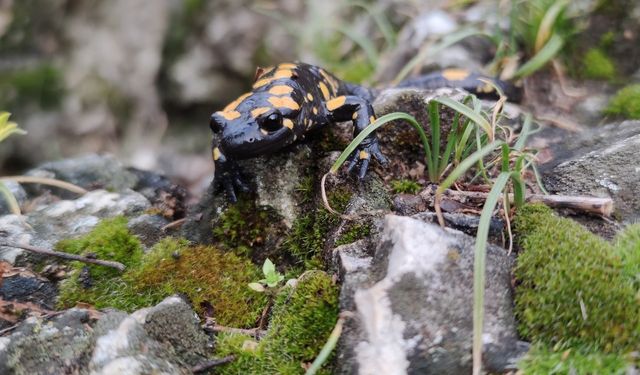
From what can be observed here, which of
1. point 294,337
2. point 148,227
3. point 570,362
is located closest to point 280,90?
point 148,227

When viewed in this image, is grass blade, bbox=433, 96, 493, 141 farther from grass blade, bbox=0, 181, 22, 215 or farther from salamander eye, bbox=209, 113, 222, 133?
grass blade, bbox=0, 181, 22, 215

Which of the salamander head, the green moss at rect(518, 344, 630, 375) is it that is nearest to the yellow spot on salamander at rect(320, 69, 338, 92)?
the salamander head

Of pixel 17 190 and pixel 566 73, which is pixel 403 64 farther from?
pixel 17 190

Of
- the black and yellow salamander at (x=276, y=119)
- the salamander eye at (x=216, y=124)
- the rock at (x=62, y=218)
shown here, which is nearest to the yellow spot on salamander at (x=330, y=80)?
the black and yellow salamander at (x=276, y=119)

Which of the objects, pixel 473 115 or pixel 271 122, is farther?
pixel 271 122

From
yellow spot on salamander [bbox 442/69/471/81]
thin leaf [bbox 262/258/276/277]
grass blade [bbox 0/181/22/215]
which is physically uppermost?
grass blade [bbox 0/181/22/215]

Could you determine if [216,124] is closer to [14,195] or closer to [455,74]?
[14,195]
